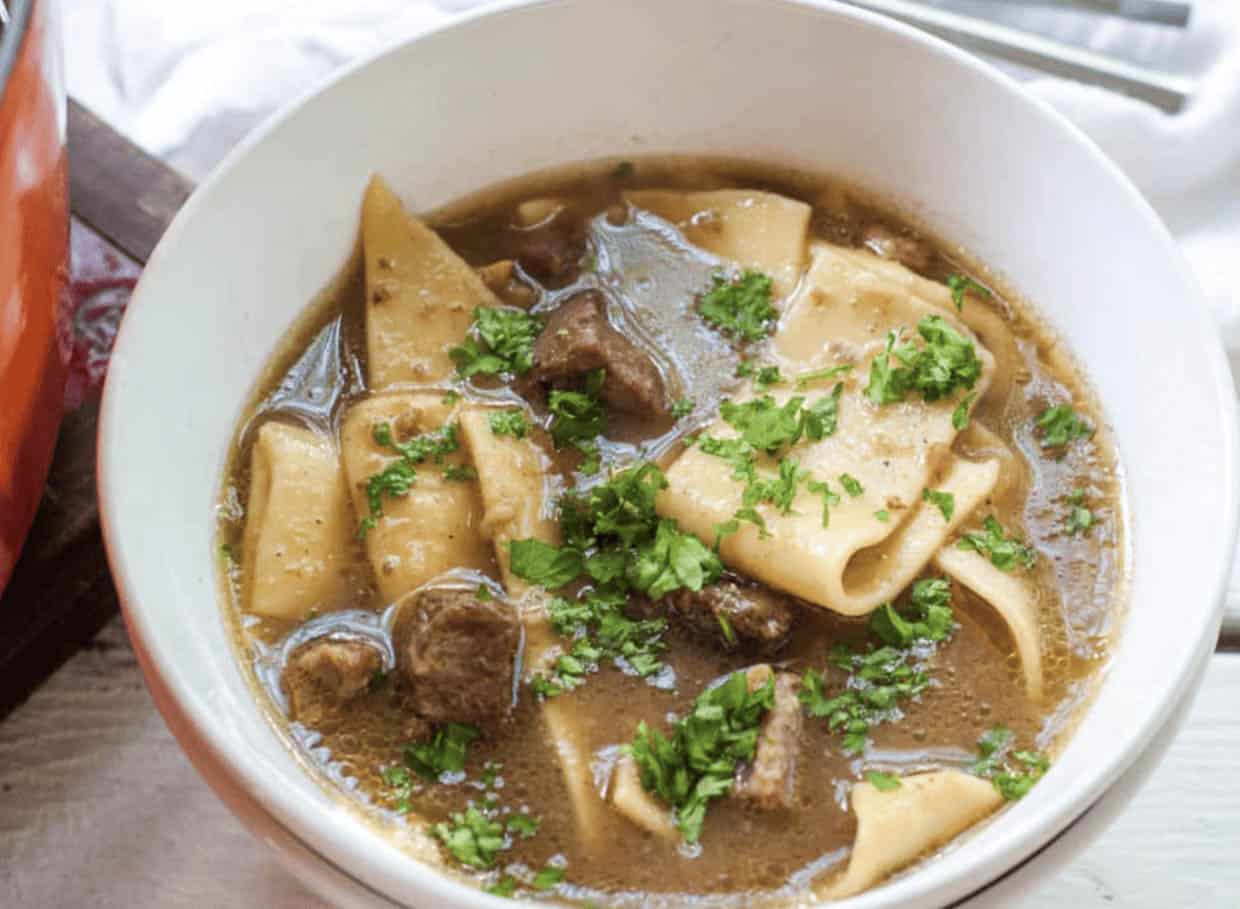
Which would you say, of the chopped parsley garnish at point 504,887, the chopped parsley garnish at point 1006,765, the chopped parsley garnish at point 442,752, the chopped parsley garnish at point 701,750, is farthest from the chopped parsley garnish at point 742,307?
the chopped parsley garnish at point 504,887

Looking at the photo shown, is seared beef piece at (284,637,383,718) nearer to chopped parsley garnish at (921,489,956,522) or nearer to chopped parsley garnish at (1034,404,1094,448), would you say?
chopped parsley garnish at (921,489,956,522)

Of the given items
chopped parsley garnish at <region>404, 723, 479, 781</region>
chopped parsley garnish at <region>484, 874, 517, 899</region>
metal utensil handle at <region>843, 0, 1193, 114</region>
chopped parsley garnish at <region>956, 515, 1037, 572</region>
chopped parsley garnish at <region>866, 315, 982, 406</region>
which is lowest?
chopped parsley garnish at <region>484, 874, 517, 899</region>

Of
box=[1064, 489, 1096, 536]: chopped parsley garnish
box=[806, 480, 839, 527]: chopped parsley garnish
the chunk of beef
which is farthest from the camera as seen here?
the chunk of beef

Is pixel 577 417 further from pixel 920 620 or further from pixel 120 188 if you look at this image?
pixel 120 188

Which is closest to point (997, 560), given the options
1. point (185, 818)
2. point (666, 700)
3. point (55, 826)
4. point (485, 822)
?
point (666, 700)

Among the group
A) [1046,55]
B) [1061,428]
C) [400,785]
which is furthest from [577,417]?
[1046,55]

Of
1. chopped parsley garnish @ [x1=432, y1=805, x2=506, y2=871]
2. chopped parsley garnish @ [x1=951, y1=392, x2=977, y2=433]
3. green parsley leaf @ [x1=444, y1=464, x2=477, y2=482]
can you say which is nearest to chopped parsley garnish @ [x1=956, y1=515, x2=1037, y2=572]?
chopped parsley garnish @ [x1=951, y1=392, x2=977, y2=433]

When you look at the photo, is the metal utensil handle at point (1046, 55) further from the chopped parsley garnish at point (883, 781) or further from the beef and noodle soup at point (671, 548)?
the chopped parsley garnish at point (883, 781)

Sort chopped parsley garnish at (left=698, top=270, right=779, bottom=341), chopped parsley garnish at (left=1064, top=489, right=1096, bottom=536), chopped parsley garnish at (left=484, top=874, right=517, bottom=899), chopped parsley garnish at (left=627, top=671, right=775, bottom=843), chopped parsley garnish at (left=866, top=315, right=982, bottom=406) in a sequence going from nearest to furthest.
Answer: chopped parsley garnish at (left=484, top=874, right=517, bottom=899), chopped parsley garnish at (left=627, top=671, right=775, bottom=843), chopped parsley garnish at (left=1064, top=489, right=1096, bottom=536), chopped parsley garnish at (left=866, top=315, right=982, bottom=406), chopped parsley garnish at (left=698, top=270, right=779, bottom=341)
